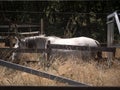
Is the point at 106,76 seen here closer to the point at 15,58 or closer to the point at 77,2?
the point at 15,58

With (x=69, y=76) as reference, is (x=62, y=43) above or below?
above

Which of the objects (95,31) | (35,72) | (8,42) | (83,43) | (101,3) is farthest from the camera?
(101,3)

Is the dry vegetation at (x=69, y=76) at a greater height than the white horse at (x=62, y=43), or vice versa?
the white horse at (x=62, y=43)

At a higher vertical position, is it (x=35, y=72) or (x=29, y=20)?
(x=29, y=20)

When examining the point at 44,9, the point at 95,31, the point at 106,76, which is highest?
the point at 44,9

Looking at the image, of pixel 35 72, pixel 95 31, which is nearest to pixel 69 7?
pixel 95 31

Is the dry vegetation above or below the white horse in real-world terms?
below

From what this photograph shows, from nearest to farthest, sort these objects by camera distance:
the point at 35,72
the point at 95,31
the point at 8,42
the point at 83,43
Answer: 1. the point at 35,72
2. the point at 83,43
3. the point at 8,42
4. the point at 95,31

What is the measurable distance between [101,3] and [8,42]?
6.53 meters

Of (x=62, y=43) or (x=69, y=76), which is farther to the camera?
(x=62, y=43)

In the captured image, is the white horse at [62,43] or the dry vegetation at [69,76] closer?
the dry vegetation at [69,76]

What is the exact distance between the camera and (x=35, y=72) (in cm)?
364

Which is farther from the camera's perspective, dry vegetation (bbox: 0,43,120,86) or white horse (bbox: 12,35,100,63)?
white horse (bbox: 12,35,100,63)

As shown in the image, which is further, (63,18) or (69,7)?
(69,7)
